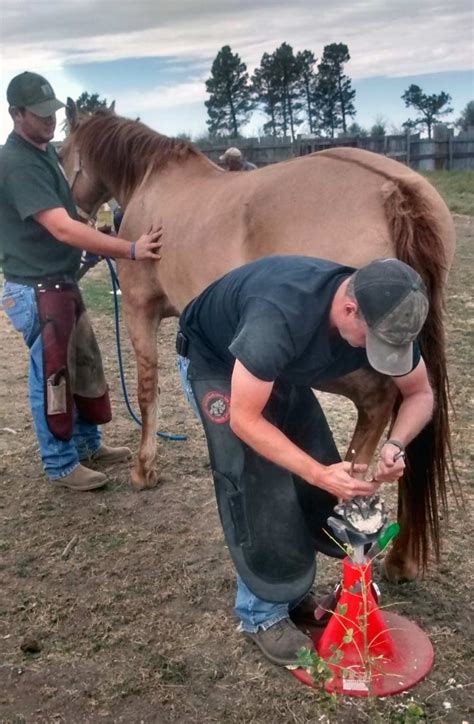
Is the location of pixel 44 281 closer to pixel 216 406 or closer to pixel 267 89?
pixel 216 406

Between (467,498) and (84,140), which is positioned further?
(84,140)

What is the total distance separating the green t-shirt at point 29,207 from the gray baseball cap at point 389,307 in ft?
6.83

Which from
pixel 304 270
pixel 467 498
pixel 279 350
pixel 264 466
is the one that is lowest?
pixel 467 498

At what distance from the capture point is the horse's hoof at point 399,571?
302 cm

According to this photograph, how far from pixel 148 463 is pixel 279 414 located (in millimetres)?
1594

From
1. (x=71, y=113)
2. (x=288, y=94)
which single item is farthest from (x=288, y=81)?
(x=71, y=113)

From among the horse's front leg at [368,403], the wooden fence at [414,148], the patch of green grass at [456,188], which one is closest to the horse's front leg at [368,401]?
the horse's front leg at [368,403]

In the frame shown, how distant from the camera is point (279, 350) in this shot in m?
2.14

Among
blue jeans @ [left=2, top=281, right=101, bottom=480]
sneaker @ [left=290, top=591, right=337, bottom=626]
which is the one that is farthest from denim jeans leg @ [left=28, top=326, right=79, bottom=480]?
sneaker @ [left=290, top=591, right=337, bottom=626]

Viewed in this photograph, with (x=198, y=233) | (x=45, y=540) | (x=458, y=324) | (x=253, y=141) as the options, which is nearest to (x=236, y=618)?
(x=45, y=540)

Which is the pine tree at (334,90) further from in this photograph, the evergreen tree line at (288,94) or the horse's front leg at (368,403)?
the horse's front leg at (368,403)

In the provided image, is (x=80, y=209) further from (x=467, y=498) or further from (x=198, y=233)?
(x=467, y=498)

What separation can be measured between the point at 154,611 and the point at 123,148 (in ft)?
8.58

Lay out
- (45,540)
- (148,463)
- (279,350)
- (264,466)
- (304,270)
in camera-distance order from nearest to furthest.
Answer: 1. (279,350)
2. (304,270)
3. (264,466)
4. (45,540)
5. (148,463)
